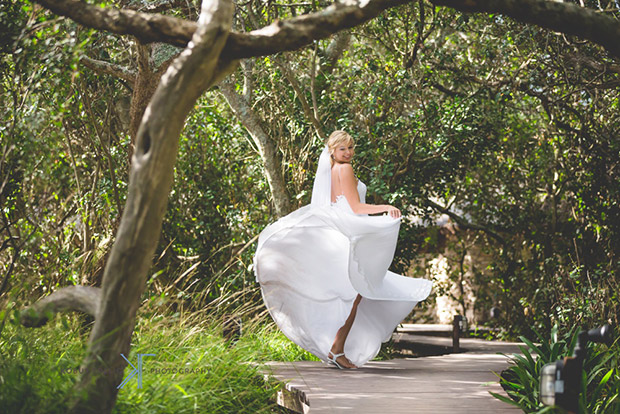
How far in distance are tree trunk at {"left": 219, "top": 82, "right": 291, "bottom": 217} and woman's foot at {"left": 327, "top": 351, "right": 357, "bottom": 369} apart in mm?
2966

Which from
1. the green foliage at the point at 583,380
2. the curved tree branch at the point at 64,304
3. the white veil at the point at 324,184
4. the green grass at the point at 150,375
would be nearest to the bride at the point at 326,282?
the white veil at the point at 324,184

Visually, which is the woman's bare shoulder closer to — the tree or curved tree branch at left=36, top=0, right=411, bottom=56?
curved tree branch at left=36, top=0, right=411, bottom=56

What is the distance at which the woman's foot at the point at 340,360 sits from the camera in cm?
618

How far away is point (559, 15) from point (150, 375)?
11.5ft

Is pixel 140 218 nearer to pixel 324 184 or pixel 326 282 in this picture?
pixel 324 184

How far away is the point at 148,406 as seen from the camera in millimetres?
3824

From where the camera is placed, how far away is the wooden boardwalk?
4.40m

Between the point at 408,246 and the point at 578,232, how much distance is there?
2823mm

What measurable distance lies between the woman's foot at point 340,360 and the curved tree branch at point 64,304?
10.3 ft

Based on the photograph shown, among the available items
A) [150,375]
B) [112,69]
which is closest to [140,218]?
[150,375]

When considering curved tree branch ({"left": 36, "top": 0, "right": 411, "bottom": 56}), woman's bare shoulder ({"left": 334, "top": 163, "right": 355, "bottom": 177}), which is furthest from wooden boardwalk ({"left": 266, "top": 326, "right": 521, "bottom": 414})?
curved tree branch ({"left": 36, "top": 0, "right": 411, "bottom": 56})

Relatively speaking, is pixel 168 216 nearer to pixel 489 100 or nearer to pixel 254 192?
pixel 254 192

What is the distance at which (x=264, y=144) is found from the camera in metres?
8.75

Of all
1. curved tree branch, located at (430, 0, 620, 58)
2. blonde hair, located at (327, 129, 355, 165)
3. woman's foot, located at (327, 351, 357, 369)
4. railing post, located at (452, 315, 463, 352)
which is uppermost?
curved tree branch, located at (430, 0, 620, 58)
